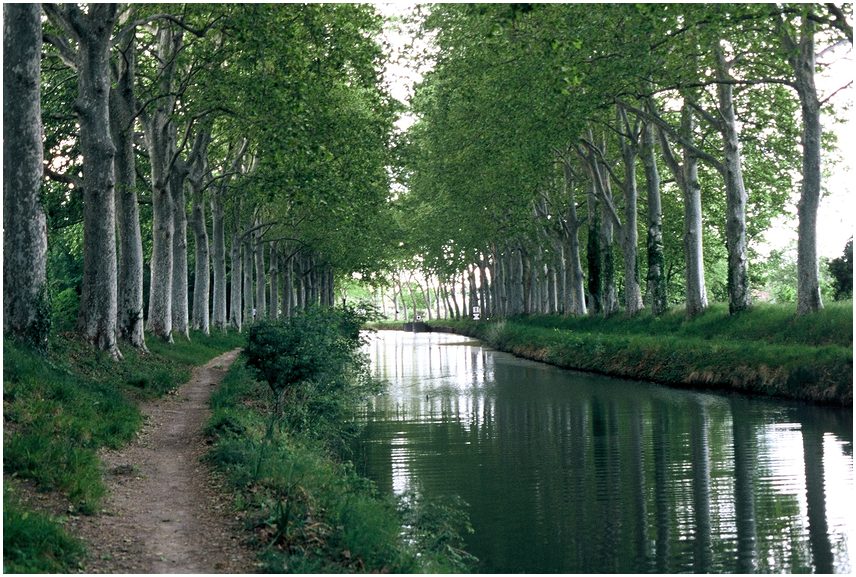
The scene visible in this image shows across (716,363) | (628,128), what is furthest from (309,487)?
(628,128)

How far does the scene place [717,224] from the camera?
56.2 meters

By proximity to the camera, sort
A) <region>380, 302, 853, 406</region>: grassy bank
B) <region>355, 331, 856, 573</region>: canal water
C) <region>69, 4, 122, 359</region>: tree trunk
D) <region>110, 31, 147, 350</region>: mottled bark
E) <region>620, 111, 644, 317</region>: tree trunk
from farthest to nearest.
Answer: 1. <region>620, 111, 644, 317</region>: tree trunk
2. <region>110, 31, 147, 350</region>: mottled bark
3. <region>380, 302, 853, 406</region>: grassy bank
4. <region>69, 4, 122, 359</region>: tree trunk
5. <region>355, 331, 856, 573</region>: canal water

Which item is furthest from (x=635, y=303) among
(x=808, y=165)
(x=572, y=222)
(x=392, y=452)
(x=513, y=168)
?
(x=392, y=452)

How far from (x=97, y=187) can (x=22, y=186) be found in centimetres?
461

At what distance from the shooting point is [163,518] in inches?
394

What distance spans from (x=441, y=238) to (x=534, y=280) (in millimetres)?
6564

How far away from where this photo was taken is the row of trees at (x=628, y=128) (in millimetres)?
25297

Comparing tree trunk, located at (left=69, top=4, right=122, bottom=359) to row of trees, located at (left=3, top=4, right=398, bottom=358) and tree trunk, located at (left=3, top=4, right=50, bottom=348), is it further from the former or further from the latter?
tree trunk, located at (left=3, top=4, right=50, bottom=348)

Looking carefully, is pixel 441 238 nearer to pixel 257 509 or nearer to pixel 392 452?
pixel 392 452

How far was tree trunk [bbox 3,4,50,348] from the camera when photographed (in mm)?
16312

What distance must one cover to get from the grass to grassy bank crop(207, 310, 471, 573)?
12 millimetres

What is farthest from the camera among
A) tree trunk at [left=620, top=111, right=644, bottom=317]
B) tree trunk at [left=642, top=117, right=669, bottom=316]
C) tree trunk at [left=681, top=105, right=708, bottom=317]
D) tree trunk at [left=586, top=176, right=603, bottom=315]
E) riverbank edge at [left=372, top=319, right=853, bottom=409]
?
tree trunk at [left=586, top=176, right=603, bottom=315]

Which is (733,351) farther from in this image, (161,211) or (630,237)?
(161,211)

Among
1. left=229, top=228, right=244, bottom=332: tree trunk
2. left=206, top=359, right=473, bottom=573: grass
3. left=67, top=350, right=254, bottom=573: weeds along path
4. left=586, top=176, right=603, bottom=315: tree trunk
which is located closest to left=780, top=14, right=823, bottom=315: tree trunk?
left=206, top=359, right=473, bottom=573: grass
